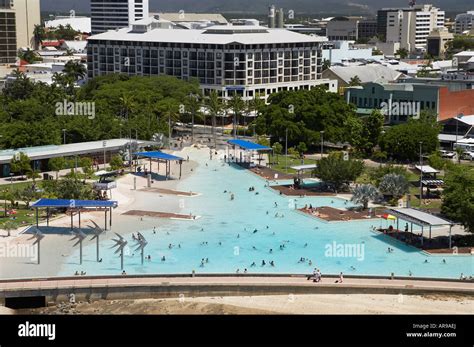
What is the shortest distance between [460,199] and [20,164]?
33.9m

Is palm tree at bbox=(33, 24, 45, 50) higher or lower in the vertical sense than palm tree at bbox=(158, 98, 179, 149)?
higher

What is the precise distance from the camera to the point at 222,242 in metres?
46.5

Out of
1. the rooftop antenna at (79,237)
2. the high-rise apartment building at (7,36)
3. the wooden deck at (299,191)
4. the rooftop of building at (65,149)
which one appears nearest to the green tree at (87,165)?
the rooftop of building at (65,149)

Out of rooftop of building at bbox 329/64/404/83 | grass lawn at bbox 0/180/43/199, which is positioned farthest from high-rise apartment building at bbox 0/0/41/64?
grass lawn at bbox 0/180/43/199

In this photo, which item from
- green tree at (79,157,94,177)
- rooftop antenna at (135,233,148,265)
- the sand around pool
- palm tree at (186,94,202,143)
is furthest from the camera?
palm tree at (186,94,202,143)

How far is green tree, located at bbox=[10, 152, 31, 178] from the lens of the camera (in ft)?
204

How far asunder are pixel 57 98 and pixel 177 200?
37386 mm

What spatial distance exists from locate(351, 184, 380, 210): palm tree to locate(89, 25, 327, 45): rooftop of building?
57.4 metres

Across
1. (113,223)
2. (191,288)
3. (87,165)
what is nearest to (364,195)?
(113,223)

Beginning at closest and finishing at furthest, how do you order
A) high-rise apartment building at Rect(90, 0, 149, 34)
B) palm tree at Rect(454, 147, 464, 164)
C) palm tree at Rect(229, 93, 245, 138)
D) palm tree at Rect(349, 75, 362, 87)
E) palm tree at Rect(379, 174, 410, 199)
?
1. palm tree at Rect(379, 174, 410, 199)
2. palm tree at Rect(454, 147, 464, 164)
3. palm tree at Rect(229, 93, 245, 138)
4. palm tree at Rect(349, 75, 362, 87)
5. high-rise apartment building at Rect(90, 0, 149, 34)

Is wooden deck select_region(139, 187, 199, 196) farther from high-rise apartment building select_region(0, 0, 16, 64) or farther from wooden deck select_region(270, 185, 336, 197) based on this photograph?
high-rise apartment building select_region(0, 0, 16, 64)

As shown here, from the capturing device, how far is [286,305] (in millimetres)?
36094

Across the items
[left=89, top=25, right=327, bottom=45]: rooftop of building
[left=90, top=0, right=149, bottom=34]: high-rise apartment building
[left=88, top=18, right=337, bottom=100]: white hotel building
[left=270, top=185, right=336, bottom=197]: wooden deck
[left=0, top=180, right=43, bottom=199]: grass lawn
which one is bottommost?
[left=270, top=185, right=336, bottom=197]: wooden deck

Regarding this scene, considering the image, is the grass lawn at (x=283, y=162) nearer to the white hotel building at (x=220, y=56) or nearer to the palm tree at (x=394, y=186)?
the palm tree at (x=394, y=186)
